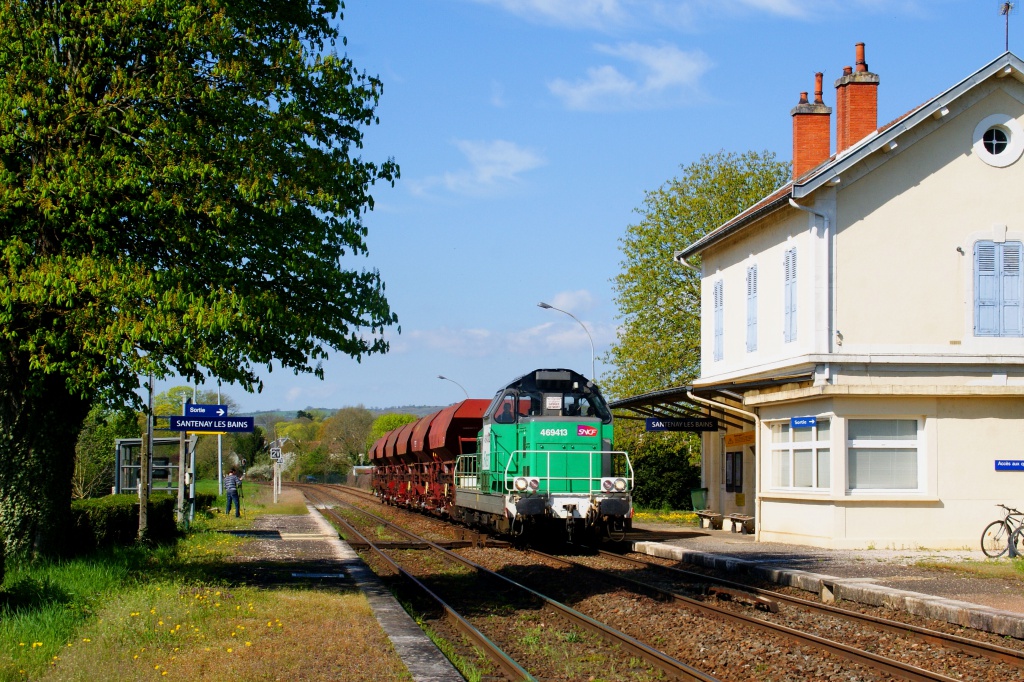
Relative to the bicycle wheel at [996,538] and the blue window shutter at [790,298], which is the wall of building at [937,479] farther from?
the blue window shutter at [790,298]

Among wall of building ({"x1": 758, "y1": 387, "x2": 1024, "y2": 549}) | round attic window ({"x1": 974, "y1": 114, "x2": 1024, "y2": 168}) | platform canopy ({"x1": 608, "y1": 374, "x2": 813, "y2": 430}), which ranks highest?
round attic window ({"x1": 974, "y1": 114, "x2": 1024, "y2": 168})

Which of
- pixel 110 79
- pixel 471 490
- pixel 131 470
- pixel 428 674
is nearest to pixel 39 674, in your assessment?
pixel 428 674

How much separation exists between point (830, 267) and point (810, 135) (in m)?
8.29

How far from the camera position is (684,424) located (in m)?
26.9

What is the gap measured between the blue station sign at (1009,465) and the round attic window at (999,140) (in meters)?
6.04

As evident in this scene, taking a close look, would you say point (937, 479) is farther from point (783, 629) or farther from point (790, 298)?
point (783, 629)

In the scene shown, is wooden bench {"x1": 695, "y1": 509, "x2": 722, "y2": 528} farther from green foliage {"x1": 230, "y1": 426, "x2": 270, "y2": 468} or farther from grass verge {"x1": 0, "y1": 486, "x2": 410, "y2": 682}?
green foliage {"x1": 230, "y1": 426, "x2": 270, "y2": 468}

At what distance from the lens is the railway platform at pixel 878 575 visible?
11945 millimetres

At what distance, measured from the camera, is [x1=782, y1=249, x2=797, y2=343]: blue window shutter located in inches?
855

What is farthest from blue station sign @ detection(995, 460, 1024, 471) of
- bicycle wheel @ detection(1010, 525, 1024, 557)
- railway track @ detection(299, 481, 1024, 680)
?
railway track @ detection(299, 481, 1024, 680)

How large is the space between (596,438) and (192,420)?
30.9 feet

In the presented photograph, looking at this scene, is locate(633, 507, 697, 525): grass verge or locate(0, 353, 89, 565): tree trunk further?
locate(633, 507, 697, 525): grass verge

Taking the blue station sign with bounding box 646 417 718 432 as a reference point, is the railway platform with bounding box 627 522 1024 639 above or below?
below

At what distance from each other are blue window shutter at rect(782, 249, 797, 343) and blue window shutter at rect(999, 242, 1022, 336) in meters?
3.99
